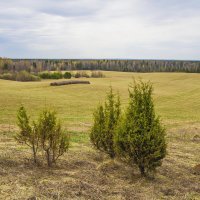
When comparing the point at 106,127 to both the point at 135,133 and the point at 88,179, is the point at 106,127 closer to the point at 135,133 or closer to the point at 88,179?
the point at 135,133

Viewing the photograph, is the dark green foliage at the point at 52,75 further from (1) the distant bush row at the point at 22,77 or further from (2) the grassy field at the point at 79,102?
(2) the grassy field at the point at 79,102

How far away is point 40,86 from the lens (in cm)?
7644

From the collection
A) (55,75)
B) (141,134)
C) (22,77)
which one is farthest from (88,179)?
(55,75)

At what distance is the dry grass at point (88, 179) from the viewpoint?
10750 mm

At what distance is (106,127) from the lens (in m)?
14.9

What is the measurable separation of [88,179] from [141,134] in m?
2.51

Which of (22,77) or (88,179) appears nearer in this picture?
(88,179)

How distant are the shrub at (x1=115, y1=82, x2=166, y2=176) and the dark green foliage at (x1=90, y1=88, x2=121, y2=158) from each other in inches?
70.3

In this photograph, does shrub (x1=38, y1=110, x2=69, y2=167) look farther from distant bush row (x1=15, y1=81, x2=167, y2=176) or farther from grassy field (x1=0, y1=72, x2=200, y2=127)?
grassy field (x1=0, y1=72, x2=200, y2=127)

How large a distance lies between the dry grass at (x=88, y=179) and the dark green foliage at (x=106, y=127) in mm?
666

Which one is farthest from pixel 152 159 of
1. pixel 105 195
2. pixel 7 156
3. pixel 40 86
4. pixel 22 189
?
pixel 40 86

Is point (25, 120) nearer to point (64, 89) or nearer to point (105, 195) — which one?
point (105, 195)

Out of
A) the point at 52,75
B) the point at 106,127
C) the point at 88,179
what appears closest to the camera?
the point at 88,179

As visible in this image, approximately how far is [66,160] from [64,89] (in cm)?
5727
